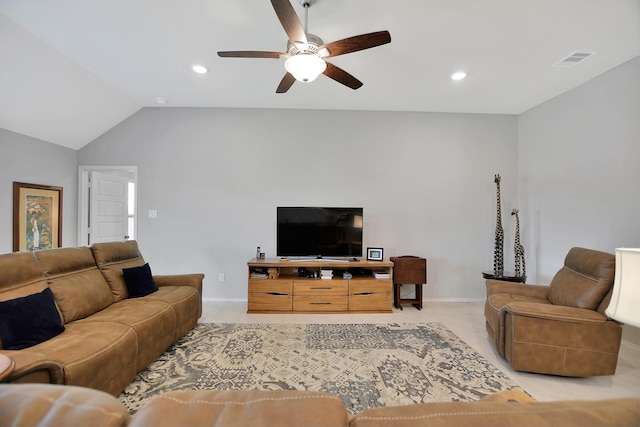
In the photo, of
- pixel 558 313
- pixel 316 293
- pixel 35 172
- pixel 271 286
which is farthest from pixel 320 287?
pixel 35 172

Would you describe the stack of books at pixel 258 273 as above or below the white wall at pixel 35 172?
below

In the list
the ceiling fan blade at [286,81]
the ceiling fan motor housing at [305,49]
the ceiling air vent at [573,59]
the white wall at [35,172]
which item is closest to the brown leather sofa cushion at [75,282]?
the white wall at [35,172]

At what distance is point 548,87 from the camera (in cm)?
319

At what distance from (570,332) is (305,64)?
9.25ft

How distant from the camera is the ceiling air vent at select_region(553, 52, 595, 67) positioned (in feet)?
8.33

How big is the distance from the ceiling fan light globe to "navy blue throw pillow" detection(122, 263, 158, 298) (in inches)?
96.8

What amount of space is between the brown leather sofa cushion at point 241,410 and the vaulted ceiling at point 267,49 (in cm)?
239

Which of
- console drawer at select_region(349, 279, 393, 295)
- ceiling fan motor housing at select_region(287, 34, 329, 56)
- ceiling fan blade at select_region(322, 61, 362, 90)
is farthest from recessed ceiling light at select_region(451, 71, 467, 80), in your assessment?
console drawer at select_region(349, 279, 393, 295)

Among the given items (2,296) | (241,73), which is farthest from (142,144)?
(2,296)

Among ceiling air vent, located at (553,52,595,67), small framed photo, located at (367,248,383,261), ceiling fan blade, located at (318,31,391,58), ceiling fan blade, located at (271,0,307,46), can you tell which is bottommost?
small framed photo, located at (367,248,383,261)

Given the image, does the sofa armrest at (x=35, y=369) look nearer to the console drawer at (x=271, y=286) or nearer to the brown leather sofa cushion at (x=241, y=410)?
the brown leather sofa cushion at (x=241, y=410)

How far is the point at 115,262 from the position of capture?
2686mm

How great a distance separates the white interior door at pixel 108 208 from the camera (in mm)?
4008

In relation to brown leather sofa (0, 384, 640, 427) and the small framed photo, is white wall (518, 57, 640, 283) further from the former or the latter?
brown leather sofa (0, 384, 640, 427)
